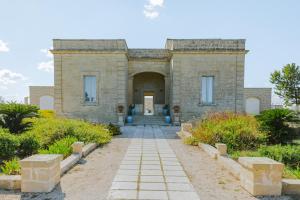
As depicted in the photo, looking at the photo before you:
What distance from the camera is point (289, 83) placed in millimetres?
21953

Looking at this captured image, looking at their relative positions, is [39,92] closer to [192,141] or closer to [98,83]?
[98,83]

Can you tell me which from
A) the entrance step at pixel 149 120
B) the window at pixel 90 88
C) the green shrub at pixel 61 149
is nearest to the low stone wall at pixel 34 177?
the green shrub at pixel 61 149

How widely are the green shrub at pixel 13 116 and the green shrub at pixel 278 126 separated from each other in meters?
9.21

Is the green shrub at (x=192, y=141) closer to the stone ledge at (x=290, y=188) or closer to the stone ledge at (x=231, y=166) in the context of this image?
the stone ledge at (x=231, y=166)

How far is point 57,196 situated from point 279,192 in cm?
378

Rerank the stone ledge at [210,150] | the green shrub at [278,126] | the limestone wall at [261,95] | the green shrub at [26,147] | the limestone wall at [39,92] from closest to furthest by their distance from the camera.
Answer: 1. the stone ledge at [210,150]
2. the green shrub at [26,147]
3. the green shrub at [278,126]
4. the limestone wall at [261,95]
5. the limestone wall at [39,92]

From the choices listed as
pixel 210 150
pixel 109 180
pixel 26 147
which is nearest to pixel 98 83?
pixel 26 147

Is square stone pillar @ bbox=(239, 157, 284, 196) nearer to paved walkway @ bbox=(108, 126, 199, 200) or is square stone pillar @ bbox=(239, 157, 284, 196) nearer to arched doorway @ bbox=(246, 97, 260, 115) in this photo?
paved walkway @ bbox=(108, 126, 199, 200)

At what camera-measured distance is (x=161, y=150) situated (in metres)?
8.14

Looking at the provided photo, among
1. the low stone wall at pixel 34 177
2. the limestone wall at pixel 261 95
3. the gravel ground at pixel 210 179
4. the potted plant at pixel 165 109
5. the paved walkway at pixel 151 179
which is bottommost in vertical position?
the gravel ground at pixel 210 179

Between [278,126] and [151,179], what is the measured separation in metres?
6.99

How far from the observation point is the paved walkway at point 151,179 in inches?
164

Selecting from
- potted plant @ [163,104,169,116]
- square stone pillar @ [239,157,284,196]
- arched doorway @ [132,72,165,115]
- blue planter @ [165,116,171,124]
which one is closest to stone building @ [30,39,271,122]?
blue planter @ [165,116,171,124]

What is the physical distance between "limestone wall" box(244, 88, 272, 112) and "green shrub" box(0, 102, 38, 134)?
2150 cm
